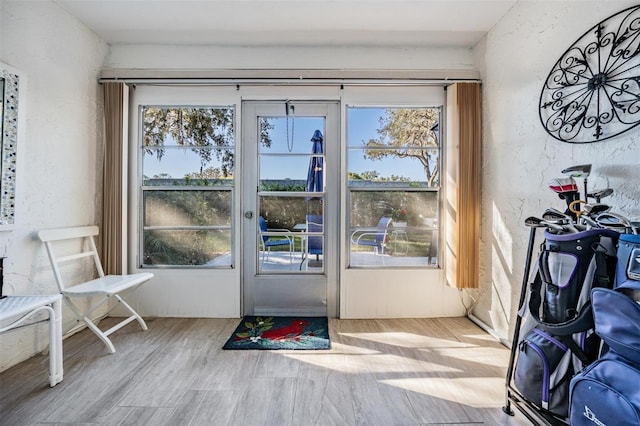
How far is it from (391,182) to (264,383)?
6.67 ft

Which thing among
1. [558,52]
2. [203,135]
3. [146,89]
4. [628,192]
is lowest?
[628,192]

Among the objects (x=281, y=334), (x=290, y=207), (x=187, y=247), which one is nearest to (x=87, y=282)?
(x=187, y=247)

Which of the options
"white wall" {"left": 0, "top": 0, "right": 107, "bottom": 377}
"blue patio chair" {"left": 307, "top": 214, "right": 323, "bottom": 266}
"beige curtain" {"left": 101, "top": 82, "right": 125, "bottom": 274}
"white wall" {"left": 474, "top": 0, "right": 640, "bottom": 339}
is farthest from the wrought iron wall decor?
"white wall" {"left": 0, "top": 0, "right": 107, "bottom": 377}

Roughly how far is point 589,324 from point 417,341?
52.9 inches

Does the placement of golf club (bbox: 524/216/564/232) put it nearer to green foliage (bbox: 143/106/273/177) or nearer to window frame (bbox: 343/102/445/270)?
window frame (bbox: 343/102/445/270)

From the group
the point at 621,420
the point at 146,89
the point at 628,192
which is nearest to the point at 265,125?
the point at 146,89

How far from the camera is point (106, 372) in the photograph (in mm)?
1877

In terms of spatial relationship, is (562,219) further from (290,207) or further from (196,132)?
(196,132)

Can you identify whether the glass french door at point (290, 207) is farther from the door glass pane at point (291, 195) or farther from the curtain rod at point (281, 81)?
the curtain rod at point (281, 81)

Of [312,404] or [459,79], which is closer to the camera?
[312,404]

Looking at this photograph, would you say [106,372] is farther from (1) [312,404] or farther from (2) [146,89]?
(2) [146,89]

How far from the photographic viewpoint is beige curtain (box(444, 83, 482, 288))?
2.59 metres

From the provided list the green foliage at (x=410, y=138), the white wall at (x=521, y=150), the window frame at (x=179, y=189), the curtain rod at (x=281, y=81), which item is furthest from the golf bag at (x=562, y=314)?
the window frame at (x=179, y=189)

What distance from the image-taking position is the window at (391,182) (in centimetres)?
281
